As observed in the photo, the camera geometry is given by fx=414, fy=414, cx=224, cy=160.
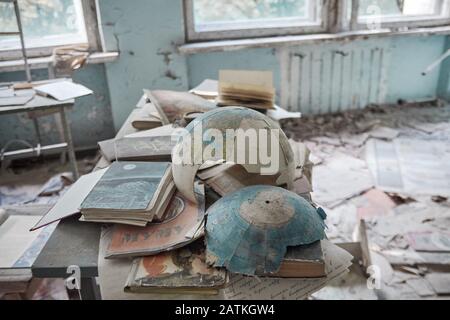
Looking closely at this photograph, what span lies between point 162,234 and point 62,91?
176 centimetres

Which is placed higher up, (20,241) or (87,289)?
(20,241)

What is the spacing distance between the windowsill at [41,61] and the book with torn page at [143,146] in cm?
182

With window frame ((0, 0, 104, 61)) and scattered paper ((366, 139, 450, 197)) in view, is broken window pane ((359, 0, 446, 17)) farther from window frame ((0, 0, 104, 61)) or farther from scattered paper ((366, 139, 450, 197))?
window frame ((0, 0, 104, 61))

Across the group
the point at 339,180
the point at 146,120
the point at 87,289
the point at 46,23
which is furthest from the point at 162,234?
the point at 46,23

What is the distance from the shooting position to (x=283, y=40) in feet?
12.2

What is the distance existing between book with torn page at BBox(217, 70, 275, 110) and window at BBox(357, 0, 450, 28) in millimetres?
2421

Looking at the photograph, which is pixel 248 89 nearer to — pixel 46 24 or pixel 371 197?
pixel 371 197

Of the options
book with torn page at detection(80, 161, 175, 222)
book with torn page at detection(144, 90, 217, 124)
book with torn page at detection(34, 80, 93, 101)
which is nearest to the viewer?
book with torn page at detection(80, 161, 175, 222)

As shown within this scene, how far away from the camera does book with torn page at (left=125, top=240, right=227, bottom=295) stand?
3.15ft

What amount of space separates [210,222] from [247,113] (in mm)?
358

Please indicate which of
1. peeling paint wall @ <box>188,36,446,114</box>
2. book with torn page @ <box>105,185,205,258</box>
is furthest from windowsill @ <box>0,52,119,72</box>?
book with torn page @ <box>105,185,205,258</box>

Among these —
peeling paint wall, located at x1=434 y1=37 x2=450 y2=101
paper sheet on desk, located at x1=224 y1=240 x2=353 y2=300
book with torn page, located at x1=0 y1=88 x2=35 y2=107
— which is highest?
book with torn page, located at x1=0 y1=88 x2=35 y2=107

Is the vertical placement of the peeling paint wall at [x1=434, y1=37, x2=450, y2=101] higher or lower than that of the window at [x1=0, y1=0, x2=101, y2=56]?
lower

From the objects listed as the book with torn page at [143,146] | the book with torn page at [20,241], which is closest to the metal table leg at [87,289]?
the book with torn page at [20,241]
